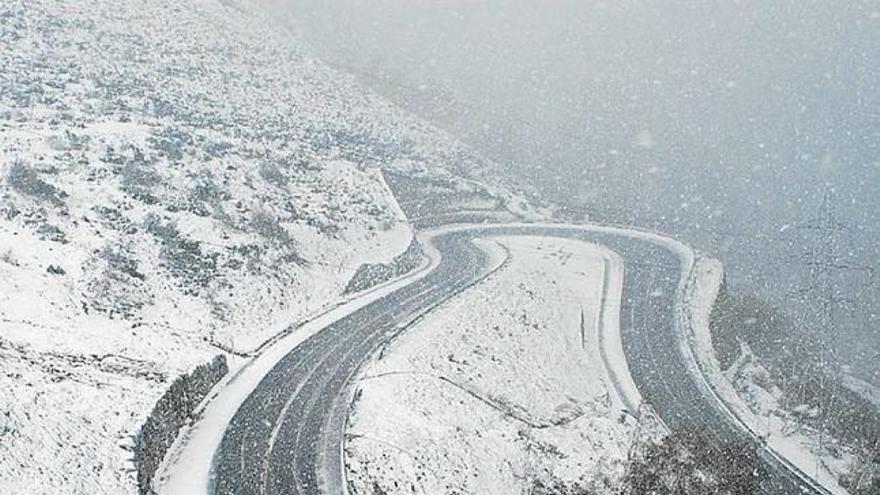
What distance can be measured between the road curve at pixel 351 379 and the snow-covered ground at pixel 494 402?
3.82 ft

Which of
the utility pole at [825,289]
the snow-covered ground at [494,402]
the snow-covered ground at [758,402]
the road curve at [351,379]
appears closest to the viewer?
the road curve at [351,379]

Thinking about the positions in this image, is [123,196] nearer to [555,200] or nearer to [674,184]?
[555,200]

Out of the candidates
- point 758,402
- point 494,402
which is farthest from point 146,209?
point 758,402

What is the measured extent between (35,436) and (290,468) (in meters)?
6.95

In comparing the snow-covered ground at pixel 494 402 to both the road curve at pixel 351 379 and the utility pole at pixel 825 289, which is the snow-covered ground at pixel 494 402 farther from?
the utility pole at pixel 825 289

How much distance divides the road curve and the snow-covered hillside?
2908mm

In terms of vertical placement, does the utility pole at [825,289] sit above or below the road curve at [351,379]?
above

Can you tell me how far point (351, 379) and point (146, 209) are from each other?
57.7ft

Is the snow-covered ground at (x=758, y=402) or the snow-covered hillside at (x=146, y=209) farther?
the snow-covered ground at (x=758, y=402)

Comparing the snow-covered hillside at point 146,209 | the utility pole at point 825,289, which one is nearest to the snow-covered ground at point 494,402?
the snow-covered hillside at point 146,209

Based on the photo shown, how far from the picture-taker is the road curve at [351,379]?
859 inches

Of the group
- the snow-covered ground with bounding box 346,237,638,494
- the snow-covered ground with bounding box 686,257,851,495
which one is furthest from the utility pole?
the snow-covered ground with bounding box 346,237,638,494

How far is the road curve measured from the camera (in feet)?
71.6

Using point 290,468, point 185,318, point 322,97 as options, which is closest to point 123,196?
point 185,318
